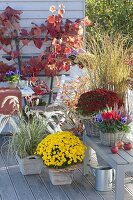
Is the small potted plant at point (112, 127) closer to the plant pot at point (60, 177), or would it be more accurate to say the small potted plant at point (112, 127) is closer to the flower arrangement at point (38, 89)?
the plant pot at point (60, 177)

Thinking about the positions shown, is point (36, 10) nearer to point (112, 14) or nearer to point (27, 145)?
point (27, 145)

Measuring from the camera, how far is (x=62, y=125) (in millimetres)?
6273

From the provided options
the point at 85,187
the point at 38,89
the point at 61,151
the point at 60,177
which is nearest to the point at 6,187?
the point at 60,177

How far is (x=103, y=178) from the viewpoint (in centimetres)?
471

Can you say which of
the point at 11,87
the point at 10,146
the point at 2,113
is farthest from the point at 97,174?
the point at 11,87

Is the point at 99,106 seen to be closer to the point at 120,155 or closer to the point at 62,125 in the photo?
the point at 120,155

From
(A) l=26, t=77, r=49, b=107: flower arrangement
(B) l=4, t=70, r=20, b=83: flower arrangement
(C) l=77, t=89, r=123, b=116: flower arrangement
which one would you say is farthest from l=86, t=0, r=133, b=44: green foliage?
(C) l=77, t=89, r=123, b=116: flower arrangement

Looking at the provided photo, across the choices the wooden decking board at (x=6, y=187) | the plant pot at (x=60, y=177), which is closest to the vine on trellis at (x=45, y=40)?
the wooden decking board at (x=6, y=187)

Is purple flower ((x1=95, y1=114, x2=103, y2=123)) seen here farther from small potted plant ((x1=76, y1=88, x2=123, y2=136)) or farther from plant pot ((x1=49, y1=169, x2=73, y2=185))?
plant pot ((x1=49, y1=169, x2=73, y2=185))

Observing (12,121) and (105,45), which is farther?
(105,45)

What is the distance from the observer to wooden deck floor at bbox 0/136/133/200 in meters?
4.58

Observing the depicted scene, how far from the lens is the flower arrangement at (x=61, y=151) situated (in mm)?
4711

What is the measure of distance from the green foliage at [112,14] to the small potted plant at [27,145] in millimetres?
6115

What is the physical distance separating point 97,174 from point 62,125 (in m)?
1.63
